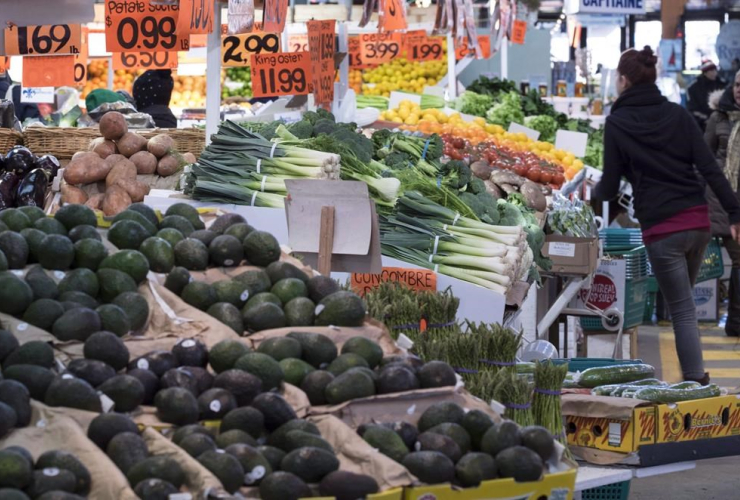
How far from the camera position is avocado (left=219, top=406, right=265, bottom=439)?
280cm

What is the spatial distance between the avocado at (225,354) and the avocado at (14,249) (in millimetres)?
673

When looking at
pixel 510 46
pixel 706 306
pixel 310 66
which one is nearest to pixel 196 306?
pixel 310 66

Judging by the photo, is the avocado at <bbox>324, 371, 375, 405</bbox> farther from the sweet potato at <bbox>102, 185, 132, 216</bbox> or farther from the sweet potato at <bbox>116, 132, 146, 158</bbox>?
the sweet potato at <bbox>116, 132, 146, 158</bbox>

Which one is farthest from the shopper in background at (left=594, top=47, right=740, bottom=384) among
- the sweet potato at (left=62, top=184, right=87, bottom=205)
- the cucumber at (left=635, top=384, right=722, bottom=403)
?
the sweet potato at (left=62, top=184, right=87, bottom=205)

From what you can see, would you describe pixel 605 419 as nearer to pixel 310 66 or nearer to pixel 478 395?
pixel 478 395

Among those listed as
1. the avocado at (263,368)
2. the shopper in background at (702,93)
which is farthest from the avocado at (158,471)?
the shopper in background at (702,93)

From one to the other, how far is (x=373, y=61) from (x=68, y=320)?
8615 millimetres

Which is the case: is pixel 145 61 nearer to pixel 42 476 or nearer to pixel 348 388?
pixel 348 388

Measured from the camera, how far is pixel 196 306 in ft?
11.1

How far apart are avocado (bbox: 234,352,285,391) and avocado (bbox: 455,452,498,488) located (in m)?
0.54

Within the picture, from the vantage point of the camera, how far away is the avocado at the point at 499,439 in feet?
9.54

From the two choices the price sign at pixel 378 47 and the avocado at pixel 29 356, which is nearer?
the avocado at pixel 29 356

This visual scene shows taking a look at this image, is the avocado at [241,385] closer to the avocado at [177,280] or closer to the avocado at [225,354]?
the avocado at [225,354]

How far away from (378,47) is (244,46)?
3887 mm
